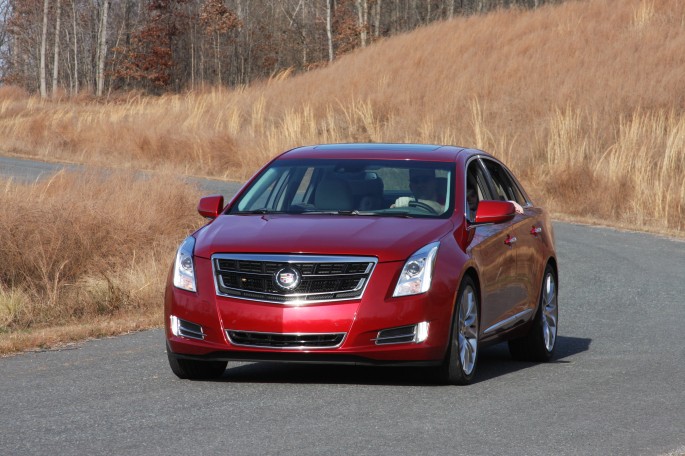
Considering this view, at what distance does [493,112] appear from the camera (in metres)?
37.6

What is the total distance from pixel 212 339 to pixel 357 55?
4234 cm

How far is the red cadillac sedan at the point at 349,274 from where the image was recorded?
26.0 feet

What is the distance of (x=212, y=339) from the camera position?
805 cm

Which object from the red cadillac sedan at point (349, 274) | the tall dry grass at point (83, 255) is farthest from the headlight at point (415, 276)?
the tall dry grass at point (83, 255)

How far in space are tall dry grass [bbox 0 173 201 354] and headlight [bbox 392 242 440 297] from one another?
359 cm

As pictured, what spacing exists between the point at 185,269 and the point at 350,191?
1.44m

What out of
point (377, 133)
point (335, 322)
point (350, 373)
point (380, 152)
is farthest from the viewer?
point (377, 133)

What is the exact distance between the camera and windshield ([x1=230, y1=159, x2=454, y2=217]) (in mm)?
9039

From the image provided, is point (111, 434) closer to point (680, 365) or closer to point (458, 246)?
point (458, 246)

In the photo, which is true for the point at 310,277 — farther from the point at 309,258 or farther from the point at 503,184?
the point at 503,184

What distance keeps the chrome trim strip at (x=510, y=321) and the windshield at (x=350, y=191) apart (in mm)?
846

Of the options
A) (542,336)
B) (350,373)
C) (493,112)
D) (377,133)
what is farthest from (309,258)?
(493,112)

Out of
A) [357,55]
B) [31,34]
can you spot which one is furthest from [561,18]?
[31,34]

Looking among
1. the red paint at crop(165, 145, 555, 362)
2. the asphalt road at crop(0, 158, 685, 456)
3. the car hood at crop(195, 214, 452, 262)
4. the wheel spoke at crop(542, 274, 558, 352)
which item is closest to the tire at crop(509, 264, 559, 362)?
the wheel spoke at crop(542, 274, 558, 352)
